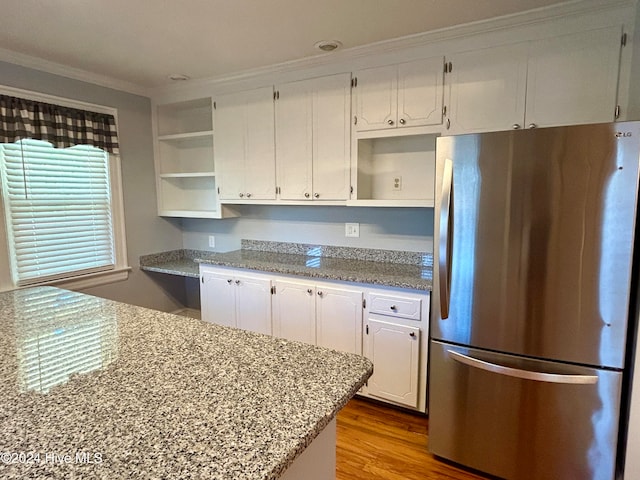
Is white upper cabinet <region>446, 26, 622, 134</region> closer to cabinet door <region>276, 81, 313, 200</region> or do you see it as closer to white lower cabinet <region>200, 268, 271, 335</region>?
cabinet door <region>276, 81, 313, 200</region>

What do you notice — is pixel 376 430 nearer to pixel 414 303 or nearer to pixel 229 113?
pixel 414 303

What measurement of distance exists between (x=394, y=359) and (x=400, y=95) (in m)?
1.67

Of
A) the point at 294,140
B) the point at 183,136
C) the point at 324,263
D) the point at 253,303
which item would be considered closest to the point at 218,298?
the point at 253,303

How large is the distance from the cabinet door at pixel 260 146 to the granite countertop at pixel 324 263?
1.72ft

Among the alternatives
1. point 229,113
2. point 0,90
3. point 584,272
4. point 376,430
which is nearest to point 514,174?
point 584,272

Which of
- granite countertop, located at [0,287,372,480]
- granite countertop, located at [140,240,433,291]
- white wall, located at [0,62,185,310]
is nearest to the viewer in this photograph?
granite countertop, located at [0,287,372,480]

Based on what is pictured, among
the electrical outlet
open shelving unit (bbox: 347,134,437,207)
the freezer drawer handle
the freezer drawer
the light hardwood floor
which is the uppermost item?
open shelving unit (bbox: 347,134,437,207)

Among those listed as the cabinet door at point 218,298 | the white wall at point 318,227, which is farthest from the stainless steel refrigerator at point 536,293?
the cabinet door at point 218,298

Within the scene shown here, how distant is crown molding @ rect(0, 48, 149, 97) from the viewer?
2467 mm

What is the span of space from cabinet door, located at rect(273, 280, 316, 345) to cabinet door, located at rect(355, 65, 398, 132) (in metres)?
1.17

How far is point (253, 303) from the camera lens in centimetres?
277

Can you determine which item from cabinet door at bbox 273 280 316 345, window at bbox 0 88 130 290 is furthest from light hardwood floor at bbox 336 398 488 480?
window at bbox 0 88 130 290

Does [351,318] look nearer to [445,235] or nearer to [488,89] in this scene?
[445,235]

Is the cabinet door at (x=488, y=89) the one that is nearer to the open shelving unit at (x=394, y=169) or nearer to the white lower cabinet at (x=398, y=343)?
the open shelving unit at (x=394, y=169)
